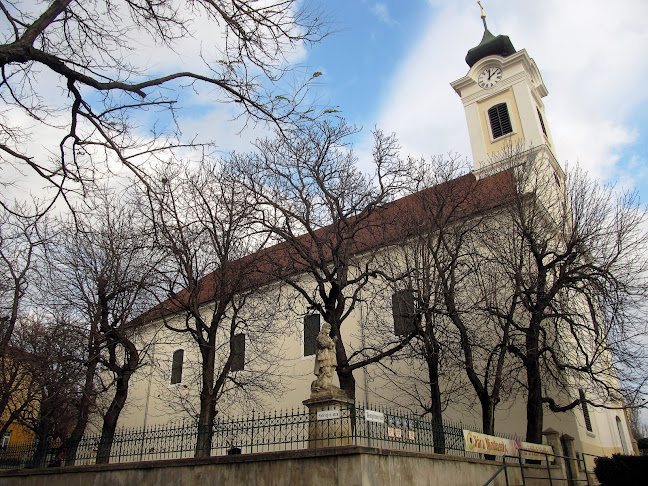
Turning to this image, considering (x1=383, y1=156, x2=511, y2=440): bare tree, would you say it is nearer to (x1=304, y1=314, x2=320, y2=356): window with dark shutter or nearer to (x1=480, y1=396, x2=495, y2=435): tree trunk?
(x1=480, y1=396, x2=495, y2=435): tree trunk

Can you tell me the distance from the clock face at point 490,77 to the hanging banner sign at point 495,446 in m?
19.5

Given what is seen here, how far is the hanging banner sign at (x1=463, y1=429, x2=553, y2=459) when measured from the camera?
35.1 feet

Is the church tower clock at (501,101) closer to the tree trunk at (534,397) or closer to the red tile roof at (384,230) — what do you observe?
the red tile roof at (384,230)

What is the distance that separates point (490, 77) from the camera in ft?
91.0

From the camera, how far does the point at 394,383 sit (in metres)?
18.7

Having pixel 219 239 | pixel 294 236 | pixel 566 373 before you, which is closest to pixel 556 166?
pixel 566 373

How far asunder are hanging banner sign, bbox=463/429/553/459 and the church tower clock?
44.5 ft

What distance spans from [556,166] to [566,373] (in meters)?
11.6

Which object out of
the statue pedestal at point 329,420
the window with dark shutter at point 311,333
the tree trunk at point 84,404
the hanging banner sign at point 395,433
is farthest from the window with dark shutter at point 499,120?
the tree trunk at point 84,404

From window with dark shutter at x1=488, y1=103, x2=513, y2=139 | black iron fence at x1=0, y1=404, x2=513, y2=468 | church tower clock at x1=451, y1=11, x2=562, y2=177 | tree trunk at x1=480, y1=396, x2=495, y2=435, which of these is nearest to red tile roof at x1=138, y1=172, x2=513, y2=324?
black iron fence at x1=0, y1=404, x2=513, y2=468

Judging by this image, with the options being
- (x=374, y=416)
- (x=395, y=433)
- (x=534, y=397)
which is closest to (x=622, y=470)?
(x=534, y=397)

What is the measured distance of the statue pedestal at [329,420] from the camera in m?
9.20

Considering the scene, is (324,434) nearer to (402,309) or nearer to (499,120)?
(402,309)

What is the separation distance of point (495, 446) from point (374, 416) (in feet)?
14.2
